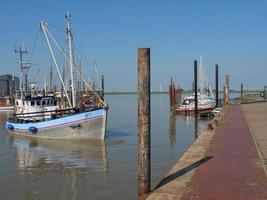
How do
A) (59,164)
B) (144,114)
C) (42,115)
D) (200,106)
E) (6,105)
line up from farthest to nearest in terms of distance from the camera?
1. (6,105)
2. (200,106)
3. (42,115)
4. (59,164)
5. (144,114)

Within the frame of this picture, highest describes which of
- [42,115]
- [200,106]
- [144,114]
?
[144,114]

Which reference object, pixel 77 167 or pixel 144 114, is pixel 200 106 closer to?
pixel 77 167

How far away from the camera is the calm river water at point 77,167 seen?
15133mm

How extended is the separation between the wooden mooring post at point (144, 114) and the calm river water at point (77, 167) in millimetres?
3490

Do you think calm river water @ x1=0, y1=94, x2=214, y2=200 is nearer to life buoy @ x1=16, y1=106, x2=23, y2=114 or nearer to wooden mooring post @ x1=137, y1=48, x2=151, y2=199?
wooden mooring post @ x1=137, y1=48, x2=151, y2=199

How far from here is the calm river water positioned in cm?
1513

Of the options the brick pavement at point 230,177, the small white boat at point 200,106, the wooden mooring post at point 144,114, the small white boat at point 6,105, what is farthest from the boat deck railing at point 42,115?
the small white boat at point 6,105

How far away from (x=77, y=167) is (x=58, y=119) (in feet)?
42.6

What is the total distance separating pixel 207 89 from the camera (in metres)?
80.9

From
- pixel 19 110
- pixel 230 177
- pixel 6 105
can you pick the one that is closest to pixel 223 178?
pixel 230 177

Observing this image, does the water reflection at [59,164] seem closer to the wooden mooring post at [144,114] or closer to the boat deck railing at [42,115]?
the boat deck railing at [42,115]

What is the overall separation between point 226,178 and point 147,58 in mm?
3482

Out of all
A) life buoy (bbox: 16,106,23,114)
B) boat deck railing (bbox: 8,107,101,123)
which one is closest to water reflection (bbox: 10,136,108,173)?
boat deck railing (bbox: 8,107,101,123)

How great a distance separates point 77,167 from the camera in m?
20.4
